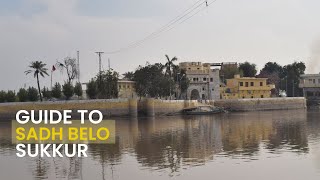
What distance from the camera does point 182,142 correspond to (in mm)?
36531

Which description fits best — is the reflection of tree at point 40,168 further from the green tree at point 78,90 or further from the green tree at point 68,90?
the green tree at point 78,90

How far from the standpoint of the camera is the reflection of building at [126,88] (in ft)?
332

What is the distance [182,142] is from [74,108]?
135 ft

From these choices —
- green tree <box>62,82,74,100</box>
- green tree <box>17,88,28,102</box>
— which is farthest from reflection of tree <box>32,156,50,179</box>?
green tree <box>17,88,28,102</box>

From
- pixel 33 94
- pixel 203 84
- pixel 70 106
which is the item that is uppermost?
pixel 203 84

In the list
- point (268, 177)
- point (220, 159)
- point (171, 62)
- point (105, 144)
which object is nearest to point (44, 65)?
point (171, 62)

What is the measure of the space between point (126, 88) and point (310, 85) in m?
48.0

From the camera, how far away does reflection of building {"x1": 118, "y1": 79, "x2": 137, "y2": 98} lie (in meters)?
101

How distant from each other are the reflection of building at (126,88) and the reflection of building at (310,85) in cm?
4538

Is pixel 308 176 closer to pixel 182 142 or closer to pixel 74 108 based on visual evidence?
pixel 182 142

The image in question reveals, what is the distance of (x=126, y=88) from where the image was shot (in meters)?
104

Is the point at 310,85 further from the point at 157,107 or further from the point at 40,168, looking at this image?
the point at 40,168

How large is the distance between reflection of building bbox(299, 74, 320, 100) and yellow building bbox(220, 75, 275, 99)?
17004mm

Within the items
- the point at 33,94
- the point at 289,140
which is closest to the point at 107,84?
the point at 33,94
